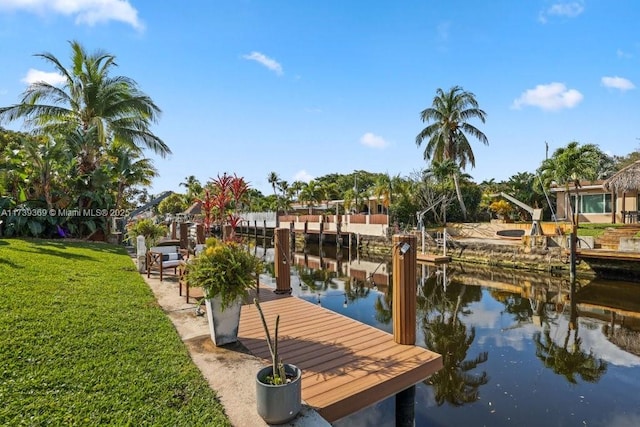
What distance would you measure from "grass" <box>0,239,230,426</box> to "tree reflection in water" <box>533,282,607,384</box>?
6231 mm

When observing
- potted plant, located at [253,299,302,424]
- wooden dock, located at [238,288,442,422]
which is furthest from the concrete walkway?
wooden dock, located at [238,288,442,422]

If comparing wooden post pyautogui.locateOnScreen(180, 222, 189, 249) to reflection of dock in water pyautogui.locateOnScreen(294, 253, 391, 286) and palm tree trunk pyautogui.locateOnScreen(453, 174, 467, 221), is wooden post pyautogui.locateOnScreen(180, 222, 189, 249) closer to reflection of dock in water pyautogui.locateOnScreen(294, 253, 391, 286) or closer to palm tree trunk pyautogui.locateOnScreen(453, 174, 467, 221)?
reflection of dock in water pyautogui.locateOnScreen(294, 253, 391, 286)

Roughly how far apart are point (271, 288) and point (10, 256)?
5.29 meters

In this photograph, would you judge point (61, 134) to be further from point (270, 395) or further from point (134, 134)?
point (270, 395)

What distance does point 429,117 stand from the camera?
29359 mm

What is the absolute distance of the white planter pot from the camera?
4.21 m

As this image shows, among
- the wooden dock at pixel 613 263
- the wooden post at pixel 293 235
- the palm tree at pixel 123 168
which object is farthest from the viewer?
the wooden post at pixel 293 235

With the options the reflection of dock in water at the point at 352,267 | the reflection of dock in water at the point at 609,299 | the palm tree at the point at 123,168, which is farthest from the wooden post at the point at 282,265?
the palm tree at the point at 123,168

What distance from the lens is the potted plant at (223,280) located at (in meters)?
4.05

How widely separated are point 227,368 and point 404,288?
223 centimetres

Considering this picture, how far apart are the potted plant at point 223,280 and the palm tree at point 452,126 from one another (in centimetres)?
2713

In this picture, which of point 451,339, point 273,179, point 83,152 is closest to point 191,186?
point 273,179

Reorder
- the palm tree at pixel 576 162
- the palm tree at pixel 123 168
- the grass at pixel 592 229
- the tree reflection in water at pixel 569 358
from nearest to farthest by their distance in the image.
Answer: the tree reflection in water at pixel 569 358, the palm tree at pixel 123 168, the grass at pixel 592 229, the palm tree at pixel 576 162

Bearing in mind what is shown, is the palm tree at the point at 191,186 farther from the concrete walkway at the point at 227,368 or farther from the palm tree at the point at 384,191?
the concrete walkway at the point at 227,368
